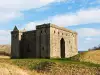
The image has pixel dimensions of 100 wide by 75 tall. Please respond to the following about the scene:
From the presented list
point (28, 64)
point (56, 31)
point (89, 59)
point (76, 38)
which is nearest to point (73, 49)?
point (76, 38)

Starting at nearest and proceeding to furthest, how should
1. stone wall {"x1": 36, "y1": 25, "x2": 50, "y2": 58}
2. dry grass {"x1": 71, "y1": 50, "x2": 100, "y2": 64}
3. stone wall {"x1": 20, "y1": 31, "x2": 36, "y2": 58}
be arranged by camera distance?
dry grass {"x1": 71, "y1": 50, "x2": 100, "y2": 64} → stone wall {"x1": 36, "y1": 25, "x2": 50, "y2": 58} → stone wall {"x1": 20, "y1": 31, "x2": 36, "y2": 58}

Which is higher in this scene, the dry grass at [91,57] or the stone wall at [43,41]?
the stone wall at [43,41]

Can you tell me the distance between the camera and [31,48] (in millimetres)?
59406

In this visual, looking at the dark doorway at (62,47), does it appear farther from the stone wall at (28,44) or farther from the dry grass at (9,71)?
the dry grass at (9,71)

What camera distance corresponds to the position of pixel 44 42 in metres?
54.6

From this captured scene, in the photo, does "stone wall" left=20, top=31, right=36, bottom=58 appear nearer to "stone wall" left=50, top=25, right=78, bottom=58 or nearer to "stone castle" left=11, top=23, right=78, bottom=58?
"stone castle" left=11, top=23, right=78, bottom=58

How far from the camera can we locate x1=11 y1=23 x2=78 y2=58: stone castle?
54031 millimetres

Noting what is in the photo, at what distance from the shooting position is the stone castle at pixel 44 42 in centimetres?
5403

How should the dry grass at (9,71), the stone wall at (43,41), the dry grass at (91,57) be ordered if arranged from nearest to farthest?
the dry grass at (9,71) < the dry grass at (91,57) < the stone wall at (43,41)

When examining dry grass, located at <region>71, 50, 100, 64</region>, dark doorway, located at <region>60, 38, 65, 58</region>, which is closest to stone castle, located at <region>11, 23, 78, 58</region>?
dark doorway, located at <region>60, 38, 65, 58</region>

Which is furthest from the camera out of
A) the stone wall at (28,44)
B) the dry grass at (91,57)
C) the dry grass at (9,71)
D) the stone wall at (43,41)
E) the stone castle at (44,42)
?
the stone wall at (28,44)

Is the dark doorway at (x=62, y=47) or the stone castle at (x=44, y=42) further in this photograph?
the dark doorway at (x=62, y=47)

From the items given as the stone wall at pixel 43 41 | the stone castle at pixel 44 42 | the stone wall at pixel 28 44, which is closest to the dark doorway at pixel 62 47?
the stone castle at pixel 44 42

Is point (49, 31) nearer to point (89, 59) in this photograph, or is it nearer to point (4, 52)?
point (89, 59)
